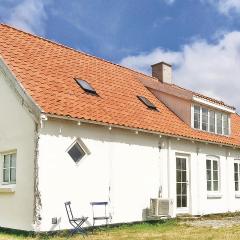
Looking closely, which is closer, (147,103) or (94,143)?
(94,143)

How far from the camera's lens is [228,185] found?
Result: 68.5ft

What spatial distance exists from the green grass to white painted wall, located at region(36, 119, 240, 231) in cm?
46

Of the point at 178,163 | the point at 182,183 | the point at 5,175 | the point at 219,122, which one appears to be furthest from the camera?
the point at 219,122

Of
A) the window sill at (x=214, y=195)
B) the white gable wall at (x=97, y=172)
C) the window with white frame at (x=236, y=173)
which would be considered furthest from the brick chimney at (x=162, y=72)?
the white gable wall at (x=97, y=172)

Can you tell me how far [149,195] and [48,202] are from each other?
4.68m

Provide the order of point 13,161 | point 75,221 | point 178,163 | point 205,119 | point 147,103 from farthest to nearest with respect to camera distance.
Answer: point 205,119, point 147,103, point 178,163, point 13,161, point 75,221

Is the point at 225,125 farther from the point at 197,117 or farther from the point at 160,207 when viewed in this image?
the point at 160,207

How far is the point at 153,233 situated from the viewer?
43.7ft

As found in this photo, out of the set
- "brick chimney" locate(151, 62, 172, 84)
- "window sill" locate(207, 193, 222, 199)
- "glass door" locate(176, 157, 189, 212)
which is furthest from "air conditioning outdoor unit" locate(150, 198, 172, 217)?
"brick chimney" locate(151, 62, 172, 84)

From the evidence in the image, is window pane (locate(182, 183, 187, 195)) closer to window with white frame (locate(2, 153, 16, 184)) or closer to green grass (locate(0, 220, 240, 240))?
green grass (locate(0, 220, 240, 240))

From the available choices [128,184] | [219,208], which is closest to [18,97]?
[128,184]

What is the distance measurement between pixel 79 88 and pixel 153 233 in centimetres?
542

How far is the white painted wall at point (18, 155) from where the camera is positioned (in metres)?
12.6

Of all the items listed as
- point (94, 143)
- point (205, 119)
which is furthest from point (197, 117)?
point (94, 143)
